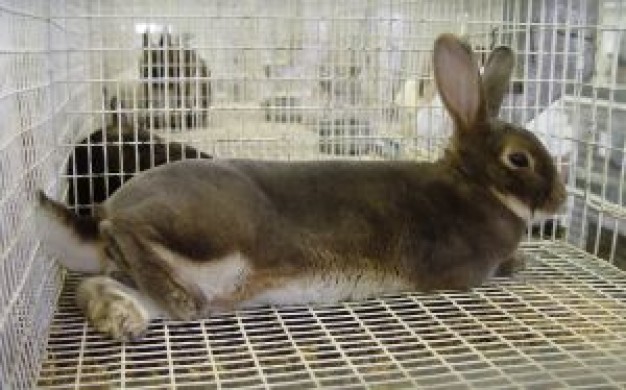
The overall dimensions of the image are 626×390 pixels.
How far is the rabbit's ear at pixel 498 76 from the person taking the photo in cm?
193

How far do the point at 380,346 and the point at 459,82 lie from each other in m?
0.69

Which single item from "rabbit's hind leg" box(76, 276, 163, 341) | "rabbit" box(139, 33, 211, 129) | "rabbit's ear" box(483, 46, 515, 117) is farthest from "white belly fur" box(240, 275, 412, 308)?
"rabbit" box(139, 33, 211, 129)

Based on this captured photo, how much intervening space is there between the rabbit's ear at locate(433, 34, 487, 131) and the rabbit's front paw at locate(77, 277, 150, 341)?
856 millimetres

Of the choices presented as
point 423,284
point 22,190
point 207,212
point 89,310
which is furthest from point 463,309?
point 22,190

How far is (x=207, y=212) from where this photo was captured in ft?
5.09

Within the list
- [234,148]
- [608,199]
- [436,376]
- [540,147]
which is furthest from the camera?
[234,148]

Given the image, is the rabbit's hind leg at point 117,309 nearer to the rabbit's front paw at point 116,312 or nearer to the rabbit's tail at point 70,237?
the rabbit's front paw at point 116,312

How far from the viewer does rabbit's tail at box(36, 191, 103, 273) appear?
156 centimetres

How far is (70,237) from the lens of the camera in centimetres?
161

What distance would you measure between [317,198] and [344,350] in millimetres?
399

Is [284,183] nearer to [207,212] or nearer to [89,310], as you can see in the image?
[207,212]

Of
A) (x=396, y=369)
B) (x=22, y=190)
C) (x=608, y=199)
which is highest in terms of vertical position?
(x=22, y=190)

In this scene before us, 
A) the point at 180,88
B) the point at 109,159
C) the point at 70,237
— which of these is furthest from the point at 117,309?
the point at 180,88

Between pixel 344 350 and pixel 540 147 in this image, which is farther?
pixel 540 147
